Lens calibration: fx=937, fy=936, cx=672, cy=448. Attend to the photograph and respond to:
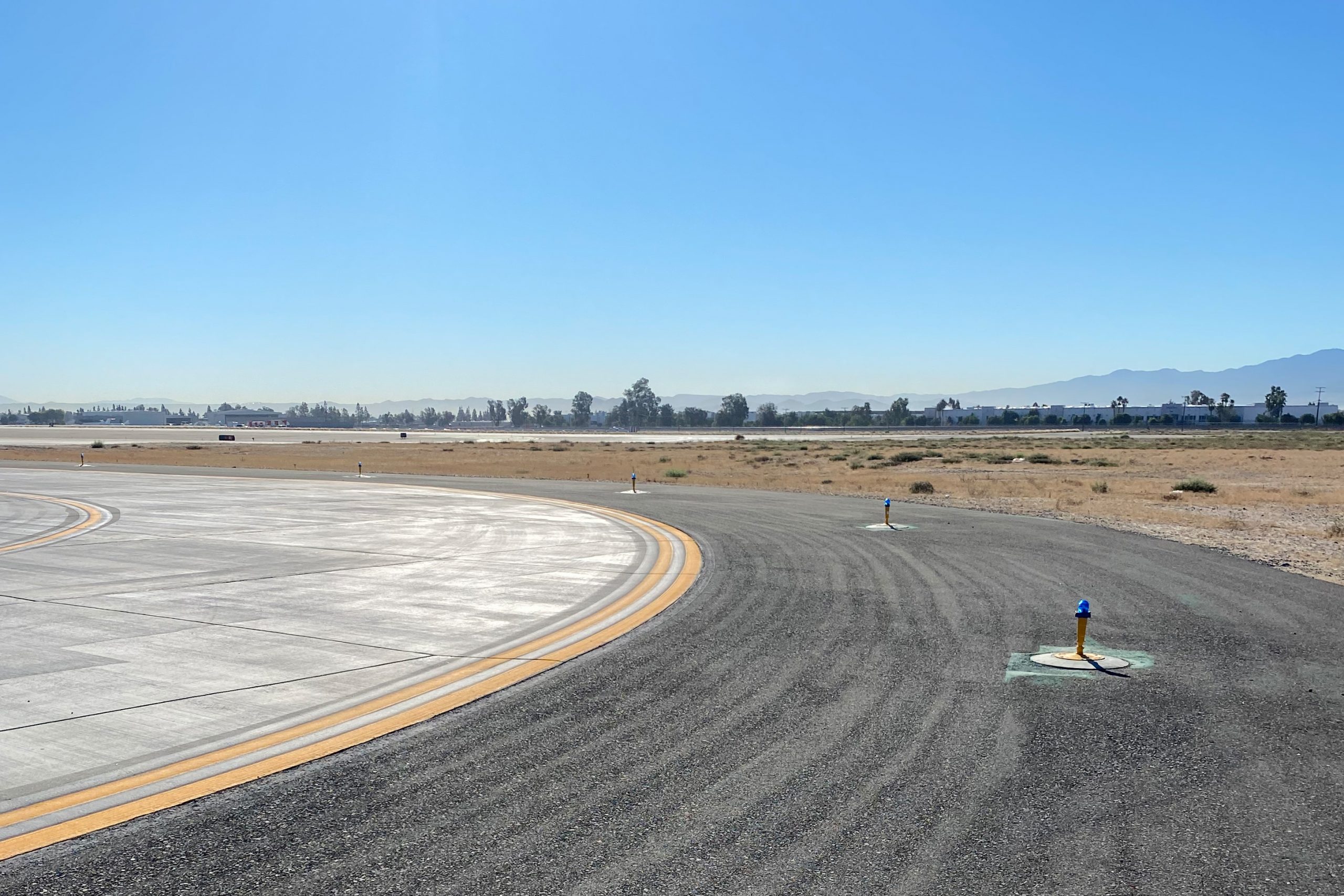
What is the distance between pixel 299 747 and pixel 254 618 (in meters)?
4.24

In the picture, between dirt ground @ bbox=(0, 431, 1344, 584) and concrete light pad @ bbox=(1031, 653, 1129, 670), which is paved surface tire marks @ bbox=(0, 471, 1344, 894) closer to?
concrete light pad @ bbox=(1031, 653, 1129, 670)

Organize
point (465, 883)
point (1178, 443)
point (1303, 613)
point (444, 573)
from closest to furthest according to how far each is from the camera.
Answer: point (465, 883)
point (1303, 613)
point (444, 573)
point (1178, 443)

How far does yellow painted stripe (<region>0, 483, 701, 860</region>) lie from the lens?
14.9 feet

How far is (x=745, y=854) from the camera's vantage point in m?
4.17

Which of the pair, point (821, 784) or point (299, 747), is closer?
point (821, 784)

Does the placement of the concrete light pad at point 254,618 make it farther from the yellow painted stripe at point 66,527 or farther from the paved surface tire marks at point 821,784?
the paved surface tire marks at point 821,784

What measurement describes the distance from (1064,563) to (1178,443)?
92951mm

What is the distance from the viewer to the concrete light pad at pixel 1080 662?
747cm

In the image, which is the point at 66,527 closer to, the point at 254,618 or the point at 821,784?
the point at 254,618

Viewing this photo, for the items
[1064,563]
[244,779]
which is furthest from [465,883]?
[1064,563]

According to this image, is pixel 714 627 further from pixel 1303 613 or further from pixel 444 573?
pixel 1303 613

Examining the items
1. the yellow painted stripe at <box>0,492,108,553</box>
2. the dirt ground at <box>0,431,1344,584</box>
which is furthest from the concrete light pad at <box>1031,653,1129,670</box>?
the yellow painted stripe at <box>0,492,108,553</box>

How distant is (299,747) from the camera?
5.60m

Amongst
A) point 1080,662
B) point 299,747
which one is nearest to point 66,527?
point 299,747
